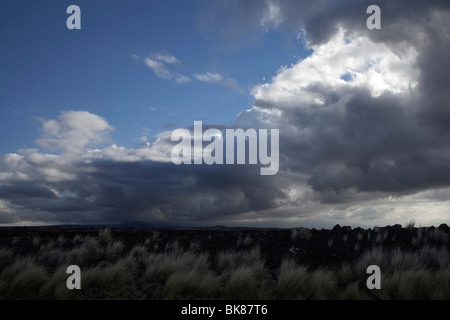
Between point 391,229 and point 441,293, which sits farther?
point 391,229

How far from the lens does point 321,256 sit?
1642 cm

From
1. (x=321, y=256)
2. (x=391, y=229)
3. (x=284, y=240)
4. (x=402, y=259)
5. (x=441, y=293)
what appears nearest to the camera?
(x=441, y=293)

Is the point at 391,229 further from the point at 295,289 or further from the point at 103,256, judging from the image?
the point at 103,256

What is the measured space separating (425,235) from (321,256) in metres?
8.00

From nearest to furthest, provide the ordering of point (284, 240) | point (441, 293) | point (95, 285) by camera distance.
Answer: point (441, 293), point (95, 285), point (284, 240)

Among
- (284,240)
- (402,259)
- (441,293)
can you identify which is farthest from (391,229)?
(441,293)

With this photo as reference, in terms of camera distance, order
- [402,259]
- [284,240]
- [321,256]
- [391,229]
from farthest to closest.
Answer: [391,229], [284,240], [321,256], [402,259]

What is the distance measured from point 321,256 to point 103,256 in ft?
32.1
